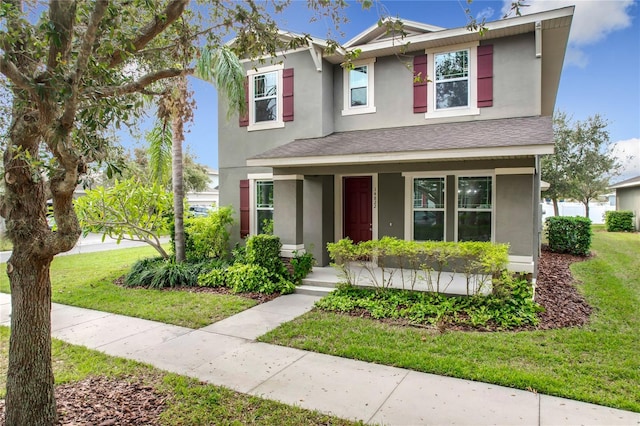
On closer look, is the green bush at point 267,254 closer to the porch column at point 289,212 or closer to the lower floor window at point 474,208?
the porch column at point 289,212

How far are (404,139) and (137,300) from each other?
669cm

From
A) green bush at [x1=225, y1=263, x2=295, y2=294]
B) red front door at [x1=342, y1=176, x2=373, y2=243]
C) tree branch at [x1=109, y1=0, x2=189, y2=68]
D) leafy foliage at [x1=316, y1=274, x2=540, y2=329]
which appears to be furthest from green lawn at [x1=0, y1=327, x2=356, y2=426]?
red front door at [x1=342, y1=176, x2=373, y2=243]

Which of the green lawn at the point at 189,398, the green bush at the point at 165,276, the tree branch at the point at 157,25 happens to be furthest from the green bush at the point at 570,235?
the tree branch at the point at 157,25

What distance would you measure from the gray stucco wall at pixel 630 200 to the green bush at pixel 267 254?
73.4 ft

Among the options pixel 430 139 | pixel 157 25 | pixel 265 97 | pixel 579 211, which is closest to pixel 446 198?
pixel 430 139

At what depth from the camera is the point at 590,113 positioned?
22625mm

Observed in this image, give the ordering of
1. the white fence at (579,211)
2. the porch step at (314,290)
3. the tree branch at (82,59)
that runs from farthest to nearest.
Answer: the white fence at (579,211)
the porch step at (314,290)
the tree branch at (82,59)

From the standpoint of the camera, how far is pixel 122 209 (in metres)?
10.0

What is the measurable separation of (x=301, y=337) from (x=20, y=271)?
366 cm

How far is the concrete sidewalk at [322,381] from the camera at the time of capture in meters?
3.74

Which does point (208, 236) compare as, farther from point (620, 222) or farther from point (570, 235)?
point (620, 222)

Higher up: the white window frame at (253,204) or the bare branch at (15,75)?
the bare branch at (15,75)

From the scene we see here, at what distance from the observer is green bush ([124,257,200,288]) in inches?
370

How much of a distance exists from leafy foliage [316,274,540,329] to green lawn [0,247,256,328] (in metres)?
1.98
